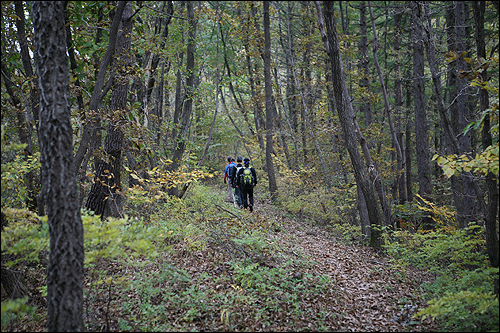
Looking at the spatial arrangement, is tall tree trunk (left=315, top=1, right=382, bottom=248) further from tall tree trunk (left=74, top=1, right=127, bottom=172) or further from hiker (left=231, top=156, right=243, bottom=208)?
tall tree trunk (left=74, top=1, right=127, bottom=172)

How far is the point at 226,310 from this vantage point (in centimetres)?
452

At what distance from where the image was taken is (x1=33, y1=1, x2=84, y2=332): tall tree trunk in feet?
11.0

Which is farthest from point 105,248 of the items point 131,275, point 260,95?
point 260,95

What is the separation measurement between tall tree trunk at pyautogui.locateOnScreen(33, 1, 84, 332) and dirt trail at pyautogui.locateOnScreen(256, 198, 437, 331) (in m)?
3.82

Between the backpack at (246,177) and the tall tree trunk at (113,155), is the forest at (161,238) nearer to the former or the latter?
the tall tree trunk at (113,155)

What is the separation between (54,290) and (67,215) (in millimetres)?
854

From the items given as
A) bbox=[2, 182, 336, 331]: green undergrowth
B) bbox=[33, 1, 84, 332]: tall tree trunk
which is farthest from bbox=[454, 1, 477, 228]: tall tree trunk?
bbox=[33, 1, 84, 332]: tall tree trunk

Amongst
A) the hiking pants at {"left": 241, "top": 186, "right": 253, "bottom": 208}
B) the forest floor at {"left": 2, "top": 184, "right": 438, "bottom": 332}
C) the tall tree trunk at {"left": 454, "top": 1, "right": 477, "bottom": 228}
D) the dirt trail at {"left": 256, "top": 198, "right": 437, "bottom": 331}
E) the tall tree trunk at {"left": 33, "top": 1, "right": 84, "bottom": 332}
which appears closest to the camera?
the tall tree trunk at {"left": 33, "top": 1, "right": 84, "bottom": 332}

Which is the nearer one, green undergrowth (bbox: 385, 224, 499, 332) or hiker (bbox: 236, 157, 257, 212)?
green undergrowth (bbox: 385, 224, 499, 332)

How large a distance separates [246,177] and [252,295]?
5.34 metres

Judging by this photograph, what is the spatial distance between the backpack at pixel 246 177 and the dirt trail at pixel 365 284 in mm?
2085

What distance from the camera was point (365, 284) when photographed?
6207 millimetres

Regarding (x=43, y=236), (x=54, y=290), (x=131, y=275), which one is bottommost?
(x=131, y=275)

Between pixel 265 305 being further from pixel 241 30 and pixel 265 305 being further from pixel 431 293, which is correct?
pixel 241 30
